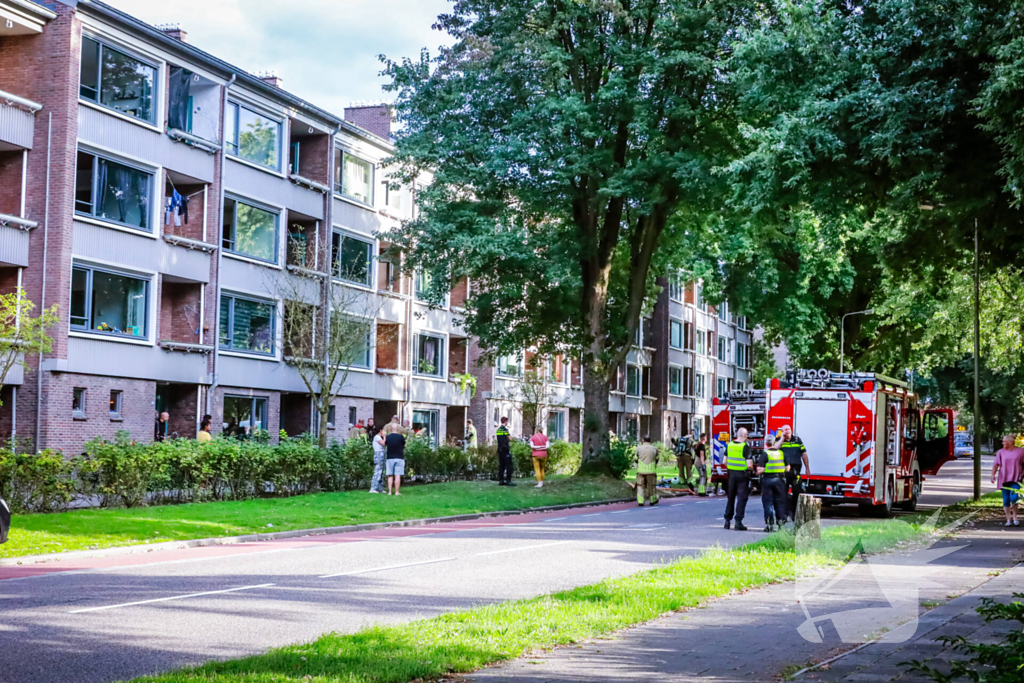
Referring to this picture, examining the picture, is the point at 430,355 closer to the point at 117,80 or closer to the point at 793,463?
the point at 117,80

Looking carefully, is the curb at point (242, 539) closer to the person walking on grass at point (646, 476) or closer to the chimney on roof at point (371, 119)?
the person walking on grass at point (646, 476)

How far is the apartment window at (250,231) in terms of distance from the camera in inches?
1559

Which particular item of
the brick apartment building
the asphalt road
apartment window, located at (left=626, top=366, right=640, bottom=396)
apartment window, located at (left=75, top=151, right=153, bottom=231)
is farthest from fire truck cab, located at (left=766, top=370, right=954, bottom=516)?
apartment window, located at (left=626, top=366, right=640, bottom=396)

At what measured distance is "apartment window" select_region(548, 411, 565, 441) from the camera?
62.5 meters

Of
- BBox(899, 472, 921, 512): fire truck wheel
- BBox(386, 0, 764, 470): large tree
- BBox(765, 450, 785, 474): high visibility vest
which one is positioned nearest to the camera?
BBox(765, 450, 785, 474): high visibility vest

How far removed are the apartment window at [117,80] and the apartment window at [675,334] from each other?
44.9m

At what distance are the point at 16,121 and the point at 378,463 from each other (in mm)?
12923

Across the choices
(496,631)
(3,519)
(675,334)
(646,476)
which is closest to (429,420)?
(646,476)

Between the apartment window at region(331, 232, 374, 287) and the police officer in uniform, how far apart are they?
24.6 m

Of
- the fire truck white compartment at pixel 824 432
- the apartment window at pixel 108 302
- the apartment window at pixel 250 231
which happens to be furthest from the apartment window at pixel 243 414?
the fire truck white compartment at pixel 824 432

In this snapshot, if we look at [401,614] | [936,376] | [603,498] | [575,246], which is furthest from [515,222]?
[936,376]

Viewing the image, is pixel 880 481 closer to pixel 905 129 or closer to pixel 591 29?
pixel 905 129

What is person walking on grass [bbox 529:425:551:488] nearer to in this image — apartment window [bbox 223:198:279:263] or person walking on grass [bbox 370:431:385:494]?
person walking on grass [bbox 370:431:385:494]

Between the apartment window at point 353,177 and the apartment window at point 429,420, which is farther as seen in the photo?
the apartment window at point 429,420
